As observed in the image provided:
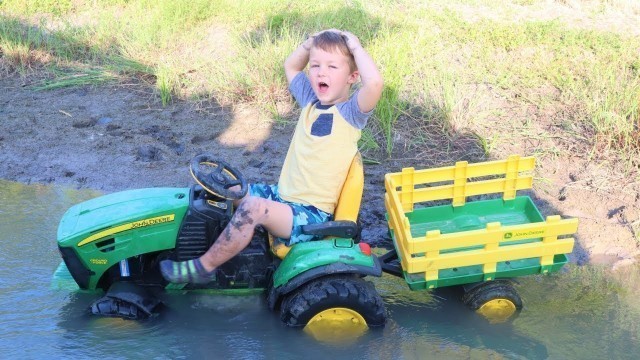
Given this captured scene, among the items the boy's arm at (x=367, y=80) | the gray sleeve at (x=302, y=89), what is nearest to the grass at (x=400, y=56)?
the gray sleeve at (x=302, y=89)

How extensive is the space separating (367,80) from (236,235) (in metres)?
1.00

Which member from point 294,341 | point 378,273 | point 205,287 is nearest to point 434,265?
point 378,273

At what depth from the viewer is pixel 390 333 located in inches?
147

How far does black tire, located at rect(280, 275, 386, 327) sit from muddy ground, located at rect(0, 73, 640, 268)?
42.7 inches

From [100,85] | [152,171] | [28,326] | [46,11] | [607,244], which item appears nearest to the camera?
[28,326]

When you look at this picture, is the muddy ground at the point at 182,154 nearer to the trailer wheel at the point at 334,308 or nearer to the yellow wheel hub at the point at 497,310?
the yellow wheel hub at the point at 497,310

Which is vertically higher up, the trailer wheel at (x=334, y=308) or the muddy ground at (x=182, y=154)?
the muddy ground at (x=182, y=154)

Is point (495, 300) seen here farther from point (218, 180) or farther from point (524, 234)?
point (218, 180)

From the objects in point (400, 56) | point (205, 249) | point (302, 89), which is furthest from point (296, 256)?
point (400, 56)

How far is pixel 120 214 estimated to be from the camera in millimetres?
3658

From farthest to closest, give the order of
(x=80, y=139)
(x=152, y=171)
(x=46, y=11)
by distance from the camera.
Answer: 1. (x=46, y=11)
2. (x=80, y=139)
3. (x=152, y=171)

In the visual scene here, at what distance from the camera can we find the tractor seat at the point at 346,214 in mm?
3723

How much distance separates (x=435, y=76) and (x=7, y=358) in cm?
394

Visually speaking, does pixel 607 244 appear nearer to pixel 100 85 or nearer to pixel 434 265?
pixel 434 265
